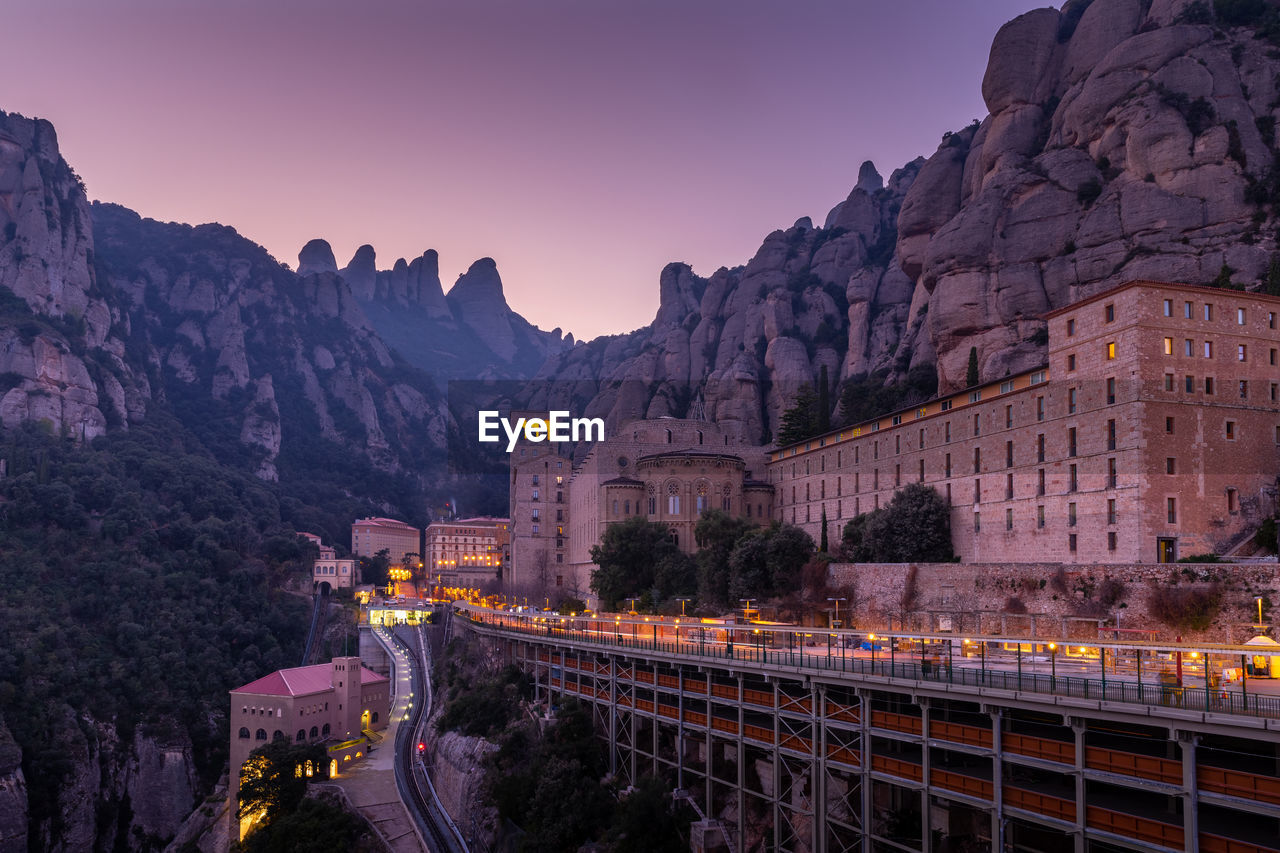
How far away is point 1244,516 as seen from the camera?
152 feet

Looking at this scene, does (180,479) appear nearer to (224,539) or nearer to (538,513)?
(224,539)

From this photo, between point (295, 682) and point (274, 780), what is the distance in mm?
16526

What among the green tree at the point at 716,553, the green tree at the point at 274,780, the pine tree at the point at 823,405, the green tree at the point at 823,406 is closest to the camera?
the green tree at the point at 274,780

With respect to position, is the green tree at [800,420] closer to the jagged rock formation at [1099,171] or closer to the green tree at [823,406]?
the green tree at [823,406]

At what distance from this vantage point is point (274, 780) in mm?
56625

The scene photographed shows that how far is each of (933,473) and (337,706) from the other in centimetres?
4862

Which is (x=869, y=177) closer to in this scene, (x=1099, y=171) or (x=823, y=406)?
(x=823, y=406)

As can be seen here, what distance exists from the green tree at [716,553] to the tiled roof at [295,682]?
29951 mm

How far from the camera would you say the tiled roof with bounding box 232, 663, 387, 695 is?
70875mm

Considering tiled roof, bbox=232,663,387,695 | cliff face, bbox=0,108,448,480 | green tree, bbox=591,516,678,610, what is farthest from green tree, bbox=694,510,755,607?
cliff face, bbox=0,108,448,480

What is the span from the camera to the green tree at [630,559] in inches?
3152

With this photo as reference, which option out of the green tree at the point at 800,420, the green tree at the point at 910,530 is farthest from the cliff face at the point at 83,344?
the green tree at the point at 910,530

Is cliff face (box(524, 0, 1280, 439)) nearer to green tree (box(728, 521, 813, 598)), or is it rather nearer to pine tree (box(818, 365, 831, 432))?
pine tree (box(818, 365, 831, 432))

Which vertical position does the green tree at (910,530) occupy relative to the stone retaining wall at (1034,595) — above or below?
above
